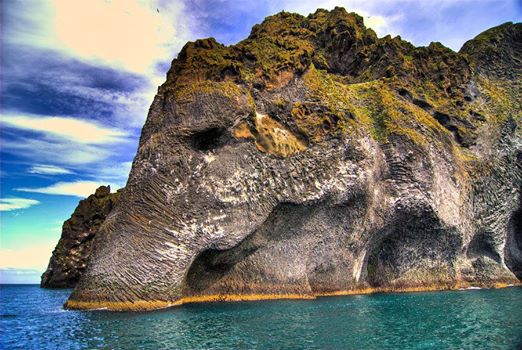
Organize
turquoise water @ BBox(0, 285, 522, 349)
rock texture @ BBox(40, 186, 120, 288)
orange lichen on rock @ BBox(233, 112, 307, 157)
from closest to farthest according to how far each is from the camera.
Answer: turquoise water @ BBox(0, 285, 522, 349)
orange lichen on rock @ BBox(233, 112, 307, 157)
rock texture @ BBox(40, 186, 120, 288)

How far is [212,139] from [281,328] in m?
18.2

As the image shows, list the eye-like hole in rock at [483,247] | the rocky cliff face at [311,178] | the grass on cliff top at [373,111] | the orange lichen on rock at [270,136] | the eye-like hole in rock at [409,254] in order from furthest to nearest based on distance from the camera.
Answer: the eye-like hole in rock at [483,247], the eye-like hole in rock at [409,254], the grass on cliff top at [373,111], the orange lichen on rock at [270,136], the rocky cliff face at [311,178]

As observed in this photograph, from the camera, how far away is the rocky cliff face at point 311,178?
101 ft

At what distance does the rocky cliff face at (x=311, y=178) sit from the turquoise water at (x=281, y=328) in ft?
16.5

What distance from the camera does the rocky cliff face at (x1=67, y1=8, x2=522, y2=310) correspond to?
3084cm

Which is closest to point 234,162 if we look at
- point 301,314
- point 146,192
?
point 146,192

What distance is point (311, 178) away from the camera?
37375mm

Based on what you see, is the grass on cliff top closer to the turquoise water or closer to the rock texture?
the turquoise water

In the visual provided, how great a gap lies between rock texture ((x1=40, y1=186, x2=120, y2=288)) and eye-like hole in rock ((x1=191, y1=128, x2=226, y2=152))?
41.5 m

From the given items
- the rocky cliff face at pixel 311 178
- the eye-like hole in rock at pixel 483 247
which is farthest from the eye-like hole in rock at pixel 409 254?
the eye-like hole in rock at pixel 483 247

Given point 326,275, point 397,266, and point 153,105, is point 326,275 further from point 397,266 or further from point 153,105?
point 153,105

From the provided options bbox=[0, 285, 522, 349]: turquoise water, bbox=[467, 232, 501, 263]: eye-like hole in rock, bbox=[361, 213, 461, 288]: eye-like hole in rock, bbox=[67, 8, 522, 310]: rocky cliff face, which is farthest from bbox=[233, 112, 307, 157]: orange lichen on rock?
bbox=[467, 232, 501, 263]: eye-like hole in rock

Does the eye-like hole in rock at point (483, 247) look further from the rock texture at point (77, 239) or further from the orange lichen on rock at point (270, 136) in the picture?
the rock texture at point (77, 239)

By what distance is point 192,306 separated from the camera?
29.8 metres
